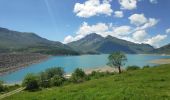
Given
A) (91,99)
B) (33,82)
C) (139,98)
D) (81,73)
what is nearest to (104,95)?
A: (91,99)

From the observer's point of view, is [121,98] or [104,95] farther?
[104,95]

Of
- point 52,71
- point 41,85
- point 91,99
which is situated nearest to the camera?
point 91,99

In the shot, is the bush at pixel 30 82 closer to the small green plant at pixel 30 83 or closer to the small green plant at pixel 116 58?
the small green plant at pixel 30 83

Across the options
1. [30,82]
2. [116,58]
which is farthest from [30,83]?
[116,58]

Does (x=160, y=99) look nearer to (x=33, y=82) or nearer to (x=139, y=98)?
(x=139, y=98)

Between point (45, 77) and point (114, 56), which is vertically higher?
point (114, 56)

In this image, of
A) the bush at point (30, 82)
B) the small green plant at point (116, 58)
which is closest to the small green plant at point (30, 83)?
the bush at point (30, 82)

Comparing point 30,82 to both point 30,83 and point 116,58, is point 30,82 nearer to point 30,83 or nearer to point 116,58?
point 30,83

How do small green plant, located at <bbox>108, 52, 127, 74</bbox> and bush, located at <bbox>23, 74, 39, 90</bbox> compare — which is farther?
small green plant, located at <bbox>108, 52, 127, 74</bbox>

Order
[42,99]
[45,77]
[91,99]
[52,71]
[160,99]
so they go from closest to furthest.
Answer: [160,99]
[91,99]
[42,99]
[45,77]
[52,71]

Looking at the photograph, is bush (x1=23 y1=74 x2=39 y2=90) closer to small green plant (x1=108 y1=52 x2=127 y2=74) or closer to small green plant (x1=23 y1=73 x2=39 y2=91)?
small green plant (x1=23 y1=73 x2=39 y2=91)

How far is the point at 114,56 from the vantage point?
13862 centimetres

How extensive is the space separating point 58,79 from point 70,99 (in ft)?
216

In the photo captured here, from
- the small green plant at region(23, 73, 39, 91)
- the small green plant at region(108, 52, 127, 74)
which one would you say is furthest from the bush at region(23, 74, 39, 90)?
the small green plant at region(108, 52, 127, 74)
